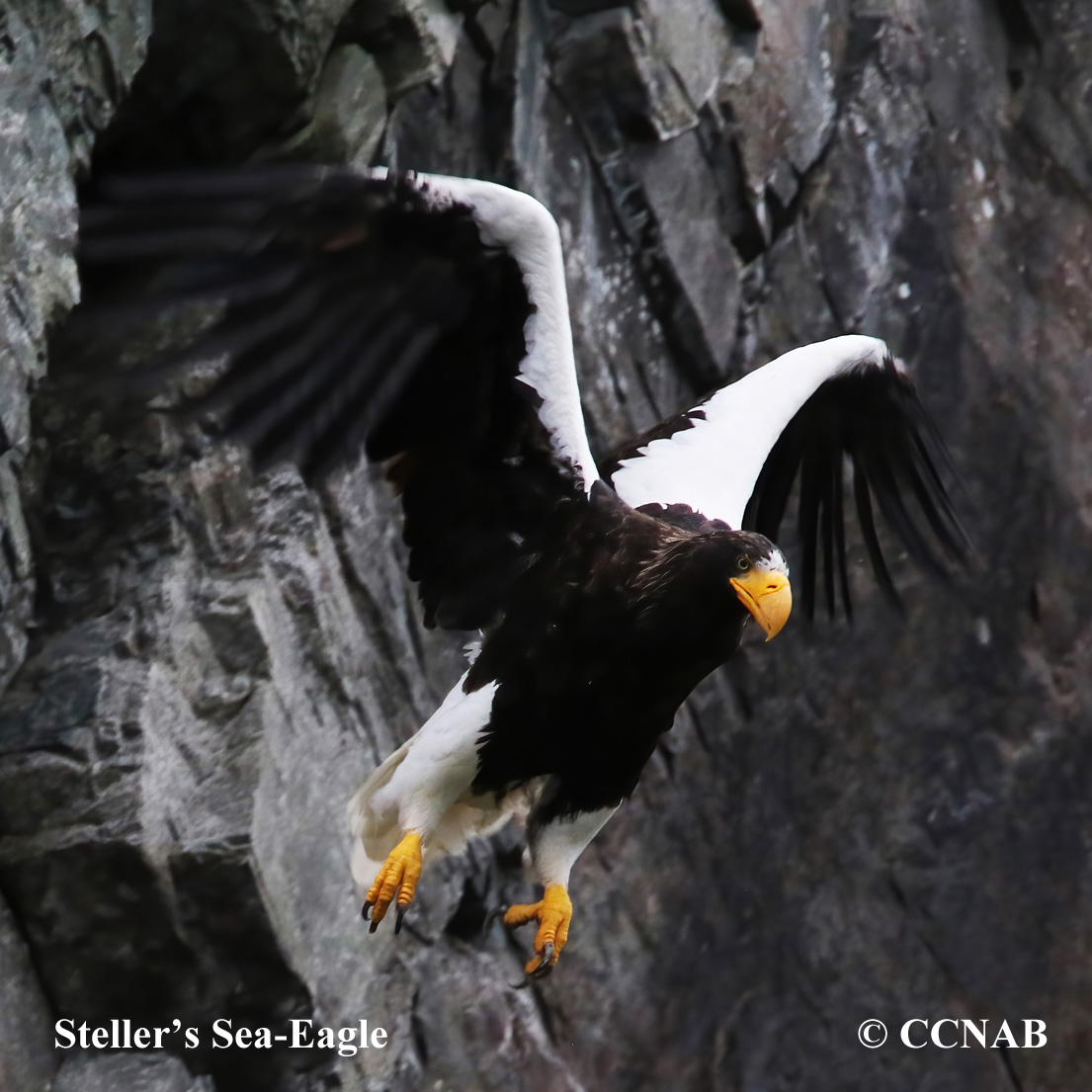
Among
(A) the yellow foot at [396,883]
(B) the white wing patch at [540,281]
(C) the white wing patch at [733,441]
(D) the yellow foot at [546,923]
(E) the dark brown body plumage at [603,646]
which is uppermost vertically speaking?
(B) the white wing patch at [540,281]

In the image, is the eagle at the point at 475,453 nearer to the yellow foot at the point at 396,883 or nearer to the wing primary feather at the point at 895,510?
the yellow foot at the point at 396,883

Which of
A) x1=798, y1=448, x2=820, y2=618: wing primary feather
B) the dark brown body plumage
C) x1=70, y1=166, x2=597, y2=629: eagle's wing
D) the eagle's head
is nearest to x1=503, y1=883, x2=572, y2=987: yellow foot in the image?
the dark brown body plumage

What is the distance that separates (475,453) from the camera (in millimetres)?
3695

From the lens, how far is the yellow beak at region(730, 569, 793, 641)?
3.19m

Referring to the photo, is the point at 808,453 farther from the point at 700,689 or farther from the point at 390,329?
the point at 390,329

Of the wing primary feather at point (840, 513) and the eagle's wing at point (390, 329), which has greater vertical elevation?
the eagle's wing at point (390, 329)

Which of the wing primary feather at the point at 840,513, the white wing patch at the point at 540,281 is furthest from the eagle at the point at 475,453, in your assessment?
→ the wing primary feather at the point at 840,513

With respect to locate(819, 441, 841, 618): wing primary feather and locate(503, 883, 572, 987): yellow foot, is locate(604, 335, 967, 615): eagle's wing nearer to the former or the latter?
locate(819, 441, 841, 618): wing primary feather

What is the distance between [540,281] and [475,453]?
0.46m

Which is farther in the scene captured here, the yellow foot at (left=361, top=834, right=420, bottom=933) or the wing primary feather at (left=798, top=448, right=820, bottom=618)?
the wing primary feather at (left=798, top=448, right=820, bottom=618)

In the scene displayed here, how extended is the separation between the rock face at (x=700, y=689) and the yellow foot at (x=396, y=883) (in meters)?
0.68

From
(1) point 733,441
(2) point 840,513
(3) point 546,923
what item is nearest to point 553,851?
(3) point 546,923

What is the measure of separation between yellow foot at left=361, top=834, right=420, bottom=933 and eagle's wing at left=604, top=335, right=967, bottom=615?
101cm

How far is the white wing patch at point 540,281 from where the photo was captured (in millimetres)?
3342
